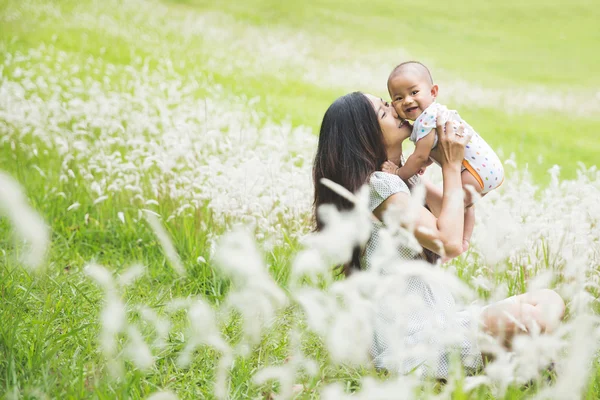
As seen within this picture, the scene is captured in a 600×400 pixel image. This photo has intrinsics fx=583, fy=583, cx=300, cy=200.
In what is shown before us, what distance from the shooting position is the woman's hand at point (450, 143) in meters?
3.12

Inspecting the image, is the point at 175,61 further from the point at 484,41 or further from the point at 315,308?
the point at 484,41

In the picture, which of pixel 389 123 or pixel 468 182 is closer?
pixel 389 123

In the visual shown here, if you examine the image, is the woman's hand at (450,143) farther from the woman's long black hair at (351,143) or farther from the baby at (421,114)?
the woman's long black hair at (351,143)

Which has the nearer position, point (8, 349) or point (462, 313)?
point (8, 349)

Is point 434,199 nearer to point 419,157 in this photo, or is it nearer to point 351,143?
point 419,157

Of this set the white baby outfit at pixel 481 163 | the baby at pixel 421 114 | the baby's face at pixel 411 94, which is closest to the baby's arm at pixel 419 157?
the baby at pixel 421 114

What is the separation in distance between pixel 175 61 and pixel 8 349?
10.1 metres

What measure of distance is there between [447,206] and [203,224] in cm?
239

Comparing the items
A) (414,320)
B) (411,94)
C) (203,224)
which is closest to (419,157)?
(411,94)

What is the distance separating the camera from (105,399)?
7.79 feet

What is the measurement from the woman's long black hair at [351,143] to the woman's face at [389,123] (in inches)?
1.4

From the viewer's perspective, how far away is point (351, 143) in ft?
10.3

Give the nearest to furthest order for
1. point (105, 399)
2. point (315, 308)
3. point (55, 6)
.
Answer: point (315, 308)
point (105, 399)
point (55, 6)

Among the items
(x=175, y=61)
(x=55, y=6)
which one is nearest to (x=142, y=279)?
(x=175, y=61)
